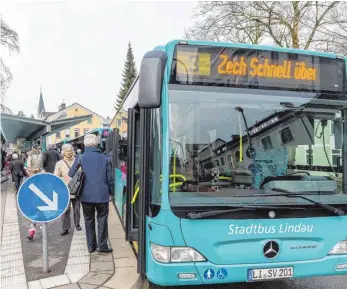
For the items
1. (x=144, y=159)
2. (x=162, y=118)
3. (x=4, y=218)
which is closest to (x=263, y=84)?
(x=162, y=118)

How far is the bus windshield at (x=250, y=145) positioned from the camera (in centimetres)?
387

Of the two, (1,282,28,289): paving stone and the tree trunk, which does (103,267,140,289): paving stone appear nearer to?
(1,282,28,289): paving stone

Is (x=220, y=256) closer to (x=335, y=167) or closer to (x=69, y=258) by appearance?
(x=335, y=167)

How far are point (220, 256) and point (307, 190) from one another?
113 cm

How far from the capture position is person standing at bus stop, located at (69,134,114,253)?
579 cm

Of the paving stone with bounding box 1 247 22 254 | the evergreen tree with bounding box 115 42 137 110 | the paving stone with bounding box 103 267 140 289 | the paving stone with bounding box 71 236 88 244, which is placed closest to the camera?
the paving stone with bounding box 103 267 140 289

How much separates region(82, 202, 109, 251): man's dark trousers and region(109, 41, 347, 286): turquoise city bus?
6.45ft

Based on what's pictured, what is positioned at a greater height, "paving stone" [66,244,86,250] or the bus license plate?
the bus license plate

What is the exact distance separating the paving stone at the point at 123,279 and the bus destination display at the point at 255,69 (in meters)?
2.63

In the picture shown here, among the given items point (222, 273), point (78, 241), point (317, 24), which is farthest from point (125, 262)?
point (317, 24)

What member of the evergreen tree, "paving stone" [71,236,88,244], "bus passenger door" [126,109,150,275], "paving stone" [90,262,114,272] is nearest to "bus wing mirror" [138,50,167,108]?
"bus passenger door" [126,109,150,275]

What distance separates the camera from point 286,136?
14.1ft

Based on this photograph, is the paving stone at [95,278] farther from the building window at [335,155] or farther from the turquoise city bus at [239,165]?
the building window at [335,155]

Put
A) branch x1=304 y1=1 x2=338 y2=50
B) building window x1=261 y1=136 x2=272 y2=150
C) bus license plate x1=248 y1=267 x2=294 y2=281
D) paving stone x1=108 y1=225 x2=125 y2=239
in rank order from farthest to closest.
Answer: branch x1=304 y1=1 x2=338 y2=50
paving stone x1=108 y1=225 x2=125 y2=239
building window x1=261 y1=136 x2=272 y2=150
bus license plate x1=248 y1=267 x2=294 y2=281
